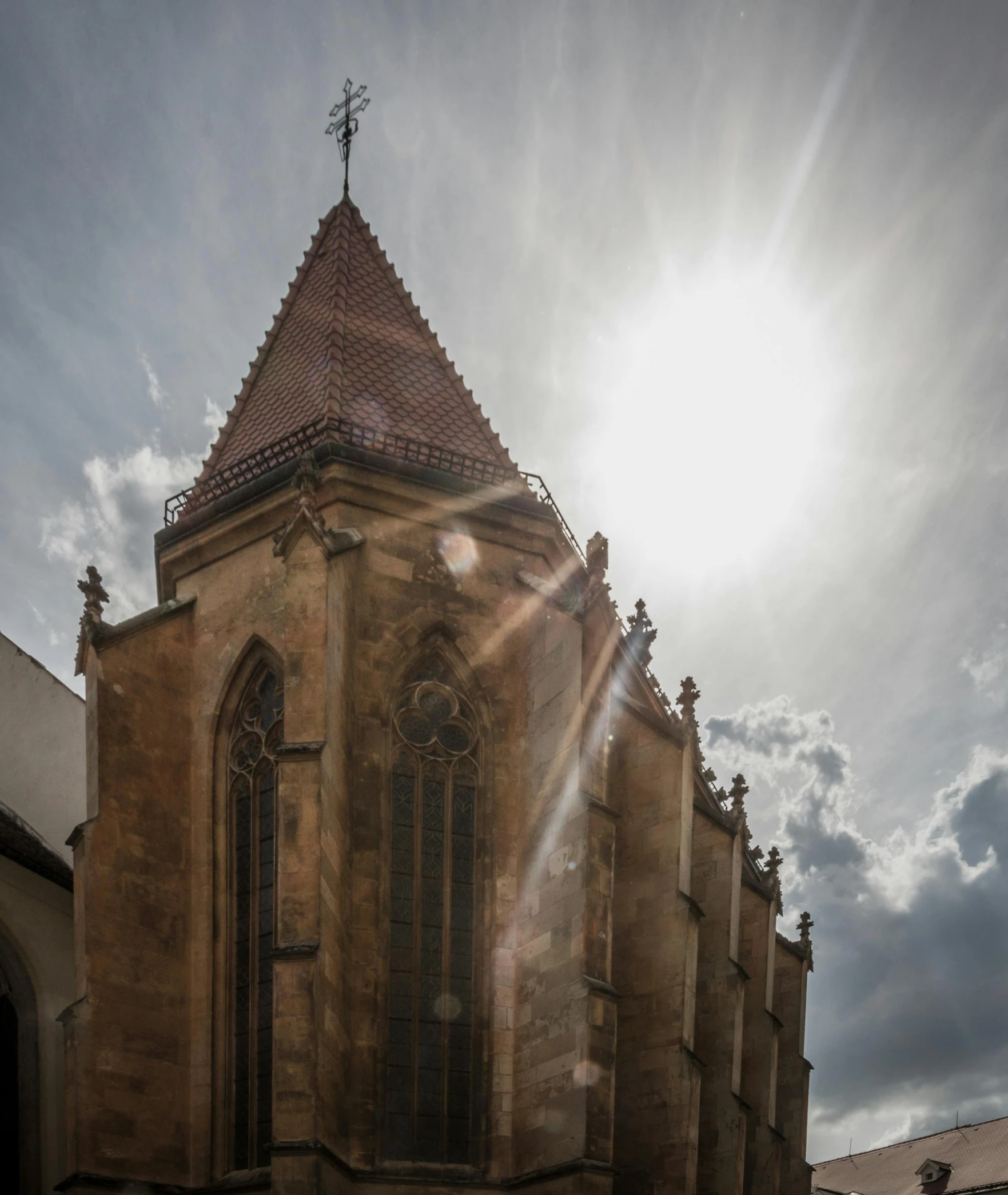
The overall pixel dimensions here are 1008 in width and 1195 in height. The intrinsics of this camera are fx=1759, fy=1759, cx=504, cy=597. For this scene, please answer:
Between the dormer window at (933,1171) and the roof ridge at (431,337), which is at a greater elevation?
the roof ridge at (431,337)

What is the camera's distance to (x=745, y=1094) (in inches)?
1027

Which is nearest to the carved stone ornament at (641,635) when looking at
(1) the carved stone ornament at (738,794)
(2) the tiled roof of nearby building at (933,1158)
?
(1) the carved stone ornament at (738,794)

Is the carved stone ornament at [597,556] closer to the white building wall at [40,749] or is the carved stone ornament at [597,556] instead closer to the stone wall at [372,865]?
the stone wall at [372,865]

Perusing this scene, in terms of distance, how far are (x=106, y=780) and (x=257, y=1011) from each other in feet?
10.0

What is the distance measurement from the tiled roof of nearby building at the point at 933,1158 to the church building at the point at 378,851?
19666 mm

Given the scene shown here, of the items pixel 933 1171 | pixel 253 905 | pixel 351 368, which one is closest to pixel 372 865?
pixel 253 905

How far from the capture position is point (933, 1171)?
134ft

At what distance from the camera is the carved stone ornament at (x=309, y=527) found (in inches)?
748

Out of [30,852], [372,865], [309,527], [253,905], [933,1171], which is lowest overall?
[933,1171]

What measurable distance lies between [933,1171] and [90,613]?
28429 mm

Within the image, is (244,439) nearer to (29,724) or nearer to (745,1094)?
(29,724)

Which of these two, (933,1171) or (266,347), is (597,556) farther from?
(933,1171)

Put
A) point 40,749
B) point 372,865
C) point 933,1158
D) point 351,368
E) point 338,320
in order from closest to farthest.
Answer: point 372,865, point 351,368, point 338,320, point 40,749, point 933,1158

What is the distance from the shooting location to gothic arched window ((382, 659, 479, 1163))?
730 inches
